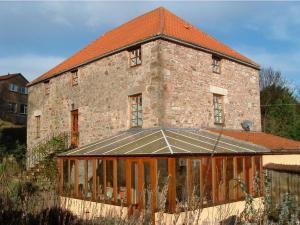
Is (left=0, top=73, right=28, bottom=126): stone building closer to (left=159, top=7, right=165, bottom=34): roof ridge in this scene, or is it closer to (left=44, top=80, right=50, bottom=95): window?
(left=44, top=80, right=50, bottom=95): window

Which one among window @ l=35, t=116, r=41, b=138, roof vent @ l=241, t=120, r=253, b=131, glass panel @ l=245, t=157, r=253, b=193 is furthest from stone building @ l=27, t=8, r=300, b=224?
window @ l=35, t=116, r=41, b=138

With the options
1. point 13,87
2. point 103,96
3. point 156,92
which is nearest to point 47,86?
point 103,96

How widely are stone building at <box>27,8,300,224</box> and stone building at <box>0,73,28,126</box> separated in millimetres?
19672

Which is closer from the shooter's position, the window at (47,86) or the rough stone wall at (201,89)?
the rough stone wall at (201,89)

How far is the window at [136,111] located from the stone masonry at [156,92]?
0.19m

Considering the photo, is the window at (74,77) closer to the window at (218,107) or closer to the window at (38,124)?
the window at (38,124)

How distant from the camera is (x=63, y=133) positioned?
15633 millimetres

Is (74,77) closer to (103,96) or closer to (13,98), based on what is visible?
(103,96)

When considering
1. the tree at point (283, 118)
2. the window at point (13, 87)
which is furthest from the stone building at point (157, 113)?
the window at point (13, 87)

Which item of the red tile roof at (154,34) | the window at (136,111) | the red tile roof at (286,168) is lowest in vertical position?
the red tile roof at (286,168)

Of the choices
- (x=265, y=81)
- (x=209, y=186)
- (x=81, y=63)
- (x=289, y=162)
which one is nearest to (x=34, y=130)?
(x=81, y=63)

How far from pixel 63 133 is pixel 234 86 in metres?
7.86

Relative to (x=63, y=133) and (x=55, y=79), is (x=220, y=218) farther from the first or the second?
(x=55, y=79)

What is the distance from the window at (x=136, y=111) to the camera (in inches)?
476
